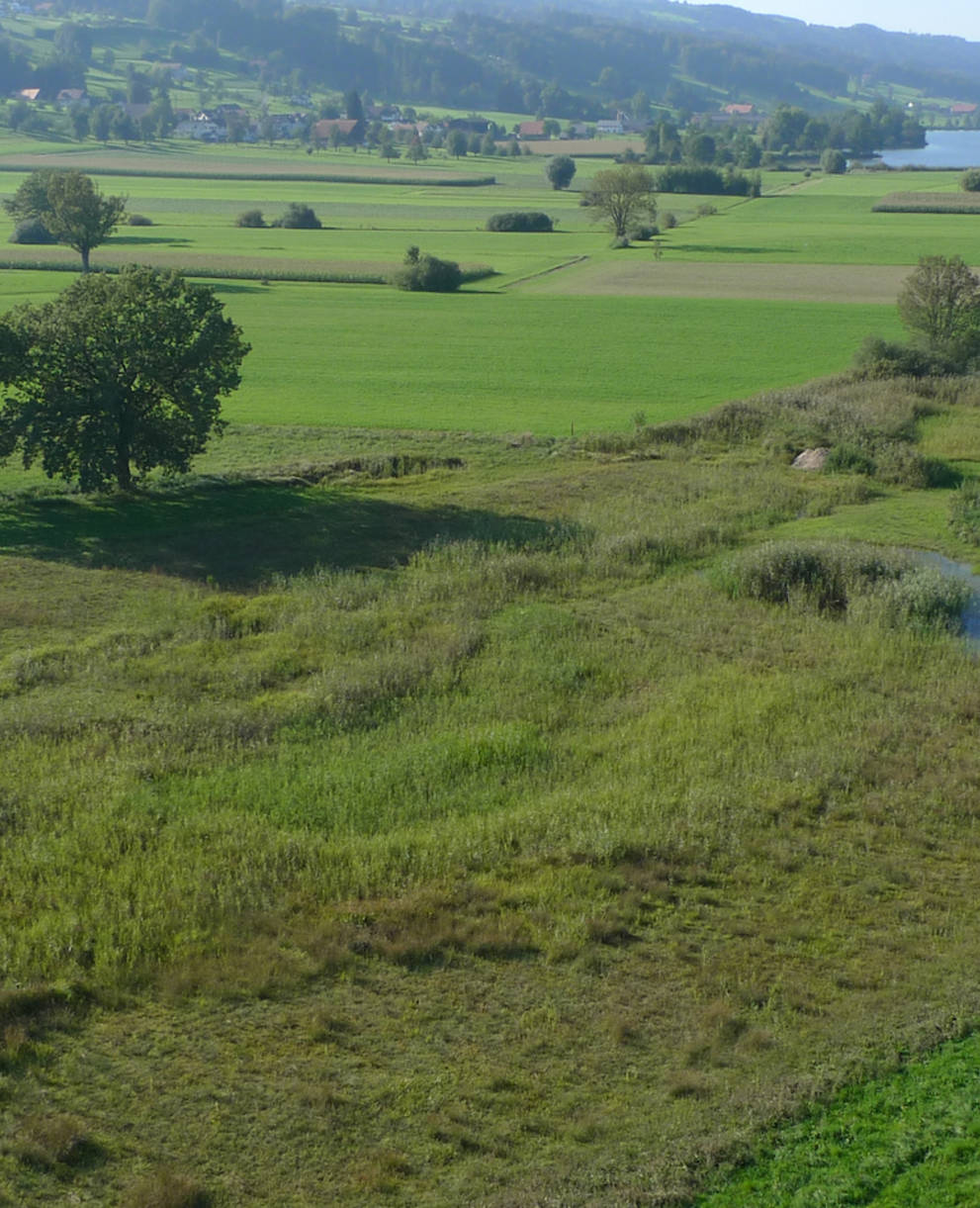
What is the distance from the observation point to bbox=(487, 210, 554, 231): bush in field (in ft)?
368

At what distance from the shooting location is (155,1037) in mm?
14750

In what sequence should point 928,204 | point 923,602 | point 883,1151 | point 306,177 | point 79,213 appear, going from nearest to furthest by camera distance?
point 883,1151, point 923,602, point 79,213, point 928,204, point 306,177

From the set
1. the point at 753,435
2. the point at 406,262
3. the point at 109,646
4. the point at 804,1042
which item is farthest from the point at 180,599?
the point at 406,262

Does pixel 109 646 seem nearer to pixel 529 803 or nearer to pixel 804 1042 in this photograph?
pixel 529 803

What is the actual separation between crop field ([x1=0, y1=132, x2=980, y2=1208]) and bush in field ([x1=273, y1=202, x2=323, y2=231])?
73.0 m

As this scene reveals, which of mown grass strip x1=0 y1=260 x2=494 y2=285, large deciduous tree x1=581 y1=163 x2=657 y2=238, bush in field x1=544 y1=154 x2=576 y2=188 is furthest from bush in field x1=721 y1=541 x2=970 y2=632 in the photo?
bush in field x1=544 y1=154 x2=576 y2=188

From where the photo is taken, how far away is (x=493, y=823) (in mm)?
19578

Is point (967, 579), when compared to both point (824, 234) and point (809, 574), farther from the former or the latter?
point (824, 234)

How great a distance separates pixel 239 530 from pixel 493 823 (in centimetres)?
1759

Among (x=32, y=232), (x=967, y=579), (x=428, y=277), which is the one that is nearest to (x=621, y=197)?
(x=428, y=277)

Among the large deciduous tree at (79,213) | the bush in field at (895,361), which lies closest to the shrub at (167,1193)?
the bush in field at (895,361)

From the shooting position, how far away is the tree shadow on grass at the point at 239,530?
106ft

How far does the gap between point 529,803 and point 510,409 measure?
1251 inches

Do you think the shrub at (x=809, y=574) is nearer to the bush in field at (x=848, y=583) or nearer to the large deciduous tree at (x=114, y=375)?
the bush in field at (x=848, y=583)
